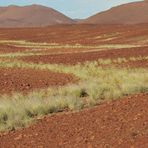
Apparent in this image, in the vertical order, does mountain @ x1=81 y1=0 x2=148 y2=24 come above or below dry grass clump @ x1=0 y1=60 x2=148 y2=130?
below

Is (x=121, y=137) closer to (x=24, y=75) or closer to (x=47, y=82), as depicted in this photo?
(x=47, y=82)

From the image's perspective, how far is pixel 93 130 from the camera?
866 cm

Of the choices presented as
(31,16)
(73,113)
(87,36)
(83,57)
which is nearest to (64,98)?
(73,113)

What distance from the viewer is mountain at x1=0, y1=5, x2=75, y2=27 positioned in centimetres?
17538

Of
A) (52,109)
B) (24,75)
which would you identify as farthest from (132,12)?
(52,109)

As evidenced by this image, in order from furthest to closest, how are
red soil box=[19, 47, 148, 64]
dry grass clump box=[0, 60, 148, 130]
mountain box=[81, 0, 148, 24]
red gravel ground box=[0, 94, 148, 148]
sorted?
1. mountain box=[81, 0, 148, 24]
2. red soil box=[19, 47, 148, 64]
3. dry grass clump box=[0, 60, 148, 130]
4. red gravel ground box=[0, 94, 148, 148]

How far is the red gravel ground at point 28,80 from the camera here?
58.2ft

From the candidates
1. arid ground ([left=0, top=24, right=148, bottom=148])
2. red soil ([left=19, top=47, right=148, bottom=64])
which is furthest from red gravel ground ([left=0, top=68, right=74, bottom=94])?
red soil ([left=19, top=47, right=148, bottom=64])

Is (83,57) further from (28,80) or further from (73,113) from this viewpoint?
(73,113)

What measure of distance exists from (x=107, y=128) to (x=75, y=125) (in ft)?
2.63

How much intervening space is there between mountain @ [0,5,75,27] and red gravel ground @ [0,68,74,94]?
5928 inches

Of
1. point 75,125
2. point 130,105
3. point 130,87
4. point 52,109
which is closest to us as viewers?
point 75,125

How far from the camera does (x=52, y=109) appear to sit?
11.6 m

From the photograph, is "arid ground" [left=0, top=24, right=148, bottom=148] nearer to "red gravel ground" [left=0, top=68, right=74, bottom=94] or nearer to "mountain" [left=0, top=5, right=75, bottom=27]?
"red gravel ground" [left=0, top=68, right=74, bottom=94]
